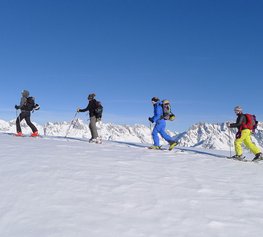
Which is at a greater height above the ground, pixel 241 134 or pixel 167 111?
pixel 167 111

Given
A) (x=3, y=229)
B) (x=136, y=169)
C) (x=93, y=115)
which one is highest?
(x=93, y=115)

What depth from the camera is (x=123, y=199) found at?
6664mm

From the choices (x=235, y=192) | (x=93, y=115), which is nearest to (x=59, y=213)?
(x=235, y=192)

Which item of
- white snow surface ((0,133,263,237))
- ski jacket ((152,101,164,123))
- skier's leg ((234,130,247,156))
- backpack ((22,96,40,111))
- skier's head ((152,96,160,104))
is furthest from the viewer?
backpack ((22,96,40,111))

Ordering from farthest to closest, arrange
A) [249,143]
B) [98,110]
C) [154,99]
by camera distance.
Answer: [98,110] < [154,99] < [249,143]

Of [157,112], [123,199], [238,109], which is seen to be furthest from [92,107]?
[123,199]

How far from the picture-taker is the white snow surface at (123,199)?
5.36m

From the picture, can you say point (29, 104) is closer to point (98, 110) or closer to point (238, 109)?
point (98, 110)

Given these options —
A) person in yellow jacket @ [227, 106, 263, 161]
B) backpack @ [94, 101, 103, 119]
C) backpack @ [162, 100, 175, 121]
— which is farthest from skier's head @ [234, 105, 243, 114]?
backpack @ [94, 101, 103, 119]

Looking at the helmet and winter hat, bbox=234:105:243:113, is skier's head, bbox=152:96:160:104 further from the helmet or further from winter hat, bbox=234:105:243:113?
winter hat, bbox=234:105:243:113

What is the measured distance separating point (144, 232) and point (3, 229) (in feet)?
6.88

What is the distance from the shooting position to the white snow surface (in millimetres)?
5355

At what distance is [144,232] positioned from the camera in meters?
5.23

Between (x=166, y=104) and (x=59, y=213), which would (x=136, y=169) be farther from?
(x=166, y=104)
